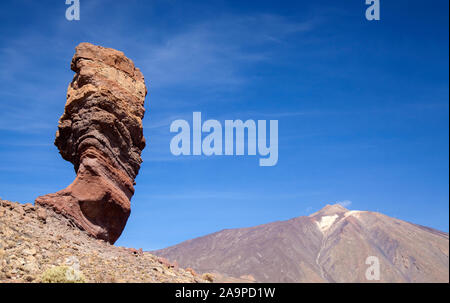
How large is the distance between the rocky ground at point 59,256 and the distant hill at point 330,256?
13495 cm

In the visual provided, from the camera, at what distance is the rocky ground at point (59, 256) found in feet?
44.6

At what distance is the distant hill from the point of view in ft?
501

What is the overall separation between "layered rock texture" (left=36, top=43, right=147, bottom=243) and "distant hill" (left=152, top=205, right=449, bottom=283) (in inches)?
5217

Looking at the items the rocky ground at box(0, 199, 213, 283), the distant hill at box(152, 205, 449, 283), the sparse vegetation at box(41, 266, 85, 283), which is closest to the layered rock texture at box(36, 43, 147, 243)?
the rocky ground at box(0, 199, 213, 283)

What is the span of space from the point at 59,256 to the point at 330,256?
554 ft

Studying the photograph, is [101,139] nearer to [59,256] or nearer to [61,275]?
[59,256]

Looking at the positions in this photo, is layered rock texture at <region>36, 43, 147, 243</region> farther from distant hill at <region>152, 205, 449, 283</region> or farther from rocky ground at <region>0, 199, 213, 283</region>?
distant hill at <region>152, 205, 449, 283</region>

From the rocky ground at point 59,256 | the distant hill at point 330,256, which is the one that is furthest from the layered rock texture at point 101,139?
the distant hill at point 330,256
